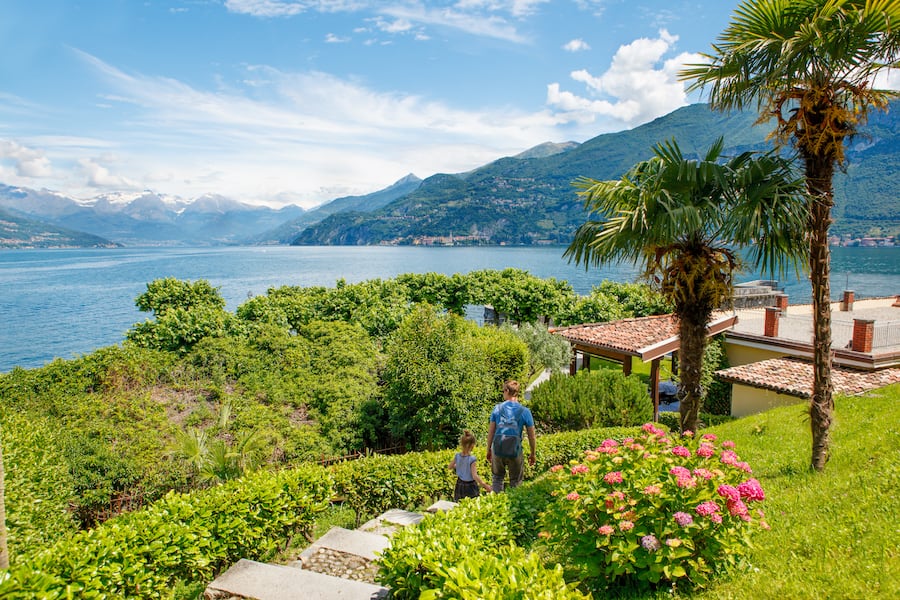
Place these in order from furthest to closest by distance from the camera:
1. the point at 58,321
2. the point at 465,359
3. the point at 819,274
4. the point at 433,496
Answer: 1. the point at 58,321
2. the point at 465,359
3. the point at 433,496
4. the point at 819,274

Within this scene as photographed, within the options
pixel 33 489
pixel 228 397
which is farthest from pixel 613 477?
pixel 228 397

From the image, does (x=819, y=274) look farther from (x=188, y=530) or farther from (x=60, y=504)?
(x=60, y=504)

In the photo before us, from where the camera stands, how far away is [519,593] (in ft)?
11.5

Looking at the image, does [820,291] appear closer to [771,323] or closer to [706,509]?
[706,509]

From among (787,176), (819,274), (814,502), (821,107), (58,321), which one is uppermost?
(821,107)

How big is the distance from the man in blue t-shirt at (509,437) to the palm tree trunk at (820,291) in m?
3.92

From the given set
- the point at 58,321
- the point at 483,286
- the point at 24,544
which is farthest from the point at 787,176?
the point at 58,321

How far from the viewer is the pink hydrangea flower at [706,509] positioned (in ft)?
12.9

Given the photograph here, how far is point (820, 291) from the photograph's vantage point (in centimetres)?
704

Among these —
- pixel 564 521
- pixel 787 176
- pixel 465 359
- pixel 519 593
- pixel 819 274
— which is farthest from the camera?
pixel 465 359

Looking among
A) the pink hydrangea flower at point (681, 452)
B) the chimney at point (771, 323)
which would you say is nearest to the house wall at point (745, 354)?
the chimney at point (771, 323)

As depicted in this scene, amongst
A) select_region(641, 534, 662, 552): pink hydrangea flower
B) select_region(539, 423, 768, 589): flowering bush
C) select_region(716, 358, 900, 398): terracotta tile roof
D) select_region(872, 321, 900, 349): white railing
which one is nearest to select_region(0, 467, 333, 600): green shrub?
select_region(539, 423, 768, 589): flowering bush

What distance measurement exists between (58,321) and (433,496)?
5056 centimetres

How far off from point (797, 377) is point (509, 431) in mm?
13344
